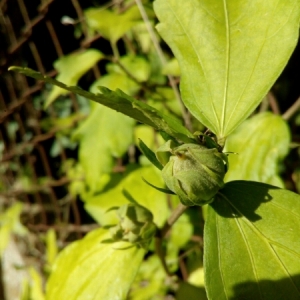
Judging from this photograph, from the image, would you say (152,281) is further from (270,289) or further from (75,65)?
(270,289)

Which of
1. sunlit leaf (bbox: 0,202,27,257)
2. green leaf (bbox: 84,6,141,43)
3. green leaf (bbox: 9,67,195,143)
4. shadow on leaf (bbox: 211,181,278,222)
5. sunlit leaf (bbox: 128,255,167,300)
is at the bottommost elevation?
sunlit leaf (bbox: 128,255,167,300)

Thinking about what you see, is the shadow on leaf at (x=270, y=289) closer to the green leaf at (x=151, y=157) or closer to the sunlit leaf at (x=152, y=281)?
the green leaf at (x=151, y=157)

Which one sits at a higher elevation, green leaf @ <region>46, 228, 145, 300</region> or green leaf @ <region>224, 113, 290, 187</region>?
green leaf @ <region>224, 113, 290, 187</region>

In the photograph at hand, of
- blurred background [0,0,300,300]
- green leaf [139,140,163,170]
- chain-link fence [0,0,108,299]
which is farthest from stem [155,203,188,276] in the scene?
chain-link fence [0,0,108,299]

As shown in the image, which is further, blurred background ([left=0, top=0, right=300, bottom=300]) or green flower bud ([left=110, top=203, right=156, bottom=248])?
Result: blurred background ([left=0, top=0, right=300, bottom=300])

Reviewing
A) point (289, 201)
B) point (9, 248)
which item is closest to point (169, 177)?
point (289, 201)

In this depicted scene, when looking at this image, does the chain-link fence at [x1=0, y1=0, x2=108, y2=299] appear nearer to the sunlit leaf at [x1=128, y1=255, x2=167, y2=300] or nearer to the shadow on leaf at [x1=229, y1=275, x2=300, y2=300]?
the sunlit leaf at [x1=128, y1=255, x2=167, y2=300]
